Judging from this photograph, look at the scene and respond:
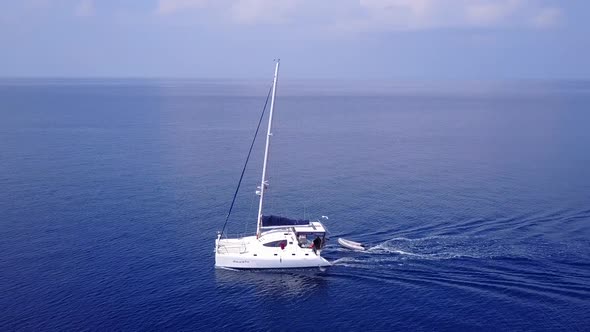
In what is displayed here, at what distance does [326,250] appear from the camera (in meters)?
66.2

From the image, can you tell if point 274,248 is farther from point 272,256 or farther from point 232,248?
point 232,248

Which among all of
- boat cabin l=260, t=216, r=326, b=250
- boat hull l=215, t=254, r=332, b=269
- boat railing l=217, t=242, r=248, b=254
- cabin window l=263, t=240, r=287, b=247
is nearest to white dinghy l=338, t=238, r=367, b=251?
boat cabin l=260, t=216, r=326, b=250

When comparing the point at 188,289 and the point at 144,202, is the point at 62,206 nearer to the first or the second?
the point at 144,202

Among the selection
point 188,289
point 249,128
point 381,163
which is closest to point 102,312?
point 188,289

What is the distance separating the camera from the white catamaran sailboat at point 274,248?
6203cm

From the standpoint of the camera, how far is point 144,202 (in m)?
86.8

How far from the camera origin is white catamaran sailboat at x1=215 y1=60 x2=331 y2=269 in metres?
62.0

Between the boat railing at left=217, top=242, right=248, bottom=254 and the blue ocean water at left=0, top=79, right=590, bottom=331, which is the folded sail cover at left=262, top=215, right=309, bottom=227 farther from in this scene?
the blue ocean water at left=0, top=79, right=590, bottom=331

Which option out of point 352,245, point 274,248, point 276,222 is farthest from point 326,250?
point 274,248

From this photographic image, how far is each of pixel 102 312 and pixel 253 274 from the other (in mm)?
16537

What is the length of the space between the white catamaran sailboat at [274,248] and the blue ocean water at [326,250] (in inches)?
54.2

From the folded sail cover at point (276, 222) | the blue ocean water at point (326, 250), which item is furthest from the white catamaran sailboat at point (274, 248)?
the blue ocean water at point (326, 250)

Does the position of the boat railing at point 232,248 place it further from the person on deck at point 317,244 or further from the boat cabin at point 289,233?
the person on deck at point 317,244

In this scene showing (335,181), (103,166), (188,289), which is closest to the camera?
(188,289)
